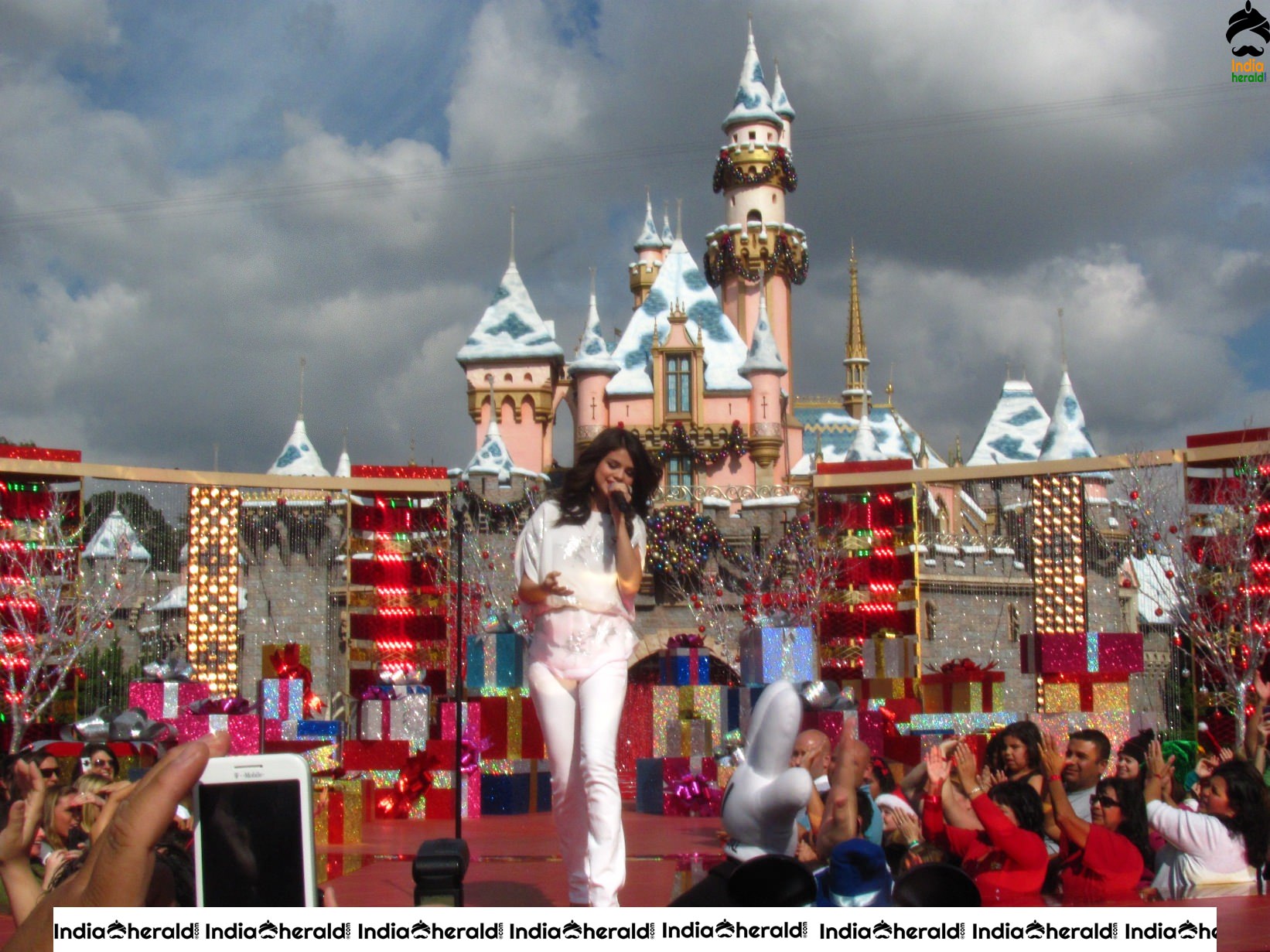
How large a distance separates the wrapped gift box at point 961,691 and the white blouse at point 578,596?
950 cm

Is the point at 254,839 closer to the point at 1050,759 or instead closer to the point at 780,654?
the point at 1050,759

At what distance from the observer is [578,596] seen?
5418mm

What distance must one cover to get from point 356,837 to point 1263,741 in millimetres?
6048

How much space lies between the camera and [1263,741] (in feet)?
23.7

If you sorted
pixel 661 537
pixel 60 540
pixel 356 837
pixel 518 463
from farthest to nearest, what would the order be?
pixel 518 463 → pixel 661 537 → pixel 60 540 → pixel 356 837

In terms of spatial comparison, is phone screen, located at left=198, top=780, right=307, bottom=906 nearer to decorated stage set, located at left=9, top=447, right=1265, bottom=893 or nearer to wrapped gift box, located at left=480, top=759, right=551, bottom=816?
decorated stage set, located at left=9, top=447, right=1265, bottom=893

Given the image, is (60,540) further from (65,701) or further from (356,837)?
(356,837)

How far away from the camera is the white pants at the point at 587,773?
5.09 metres

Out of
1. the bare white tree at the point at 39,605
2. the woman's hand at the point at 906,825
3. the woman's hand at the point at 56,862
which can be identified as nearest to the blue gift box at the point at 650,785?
the woman's hand at the point at 906,825

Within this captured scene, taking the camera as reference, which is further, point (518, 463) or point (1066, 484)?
point (518, 463)

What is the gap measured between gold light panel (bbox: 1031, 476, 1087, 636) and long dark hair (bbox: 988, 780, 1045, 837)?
14.8 m
